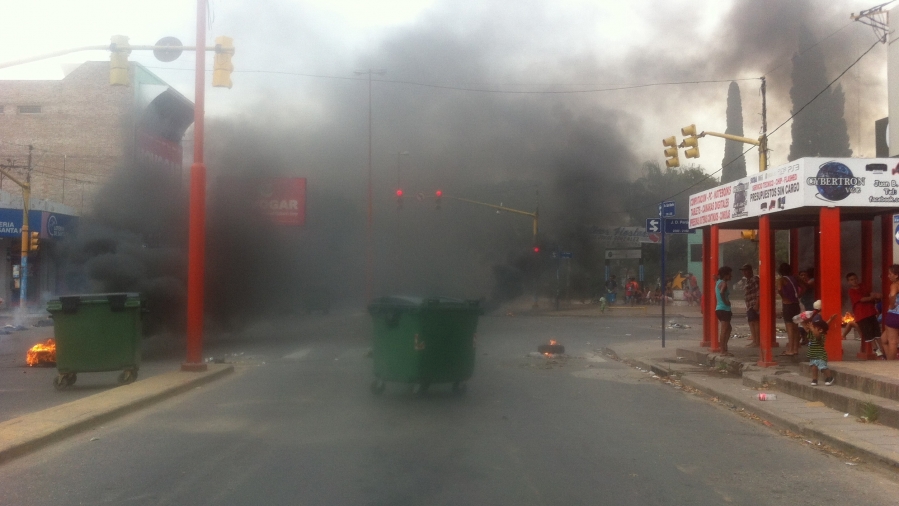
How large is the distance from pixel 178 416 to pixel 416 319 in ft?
10.0

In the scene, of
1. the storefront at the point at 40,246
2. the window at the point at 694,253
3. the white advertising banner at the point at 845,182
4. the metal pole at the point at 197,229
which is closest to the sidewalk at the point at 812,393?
the white advertising banner at the point at 845,182

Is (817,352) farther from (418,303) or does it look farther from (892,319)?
(418,303)

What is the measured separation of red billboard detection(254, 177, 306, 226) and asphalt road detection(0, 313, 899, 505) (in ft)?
45.4

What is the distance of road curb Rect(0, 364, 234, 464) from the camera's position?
7258 mm

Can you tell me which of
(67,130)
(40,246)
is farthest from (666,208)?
Result: (67,130)

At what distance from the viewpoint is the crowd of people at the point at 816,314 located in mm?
9992

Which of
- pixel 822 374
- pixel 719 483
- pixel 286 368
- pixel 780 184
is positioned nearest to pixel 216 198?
pixel 286 368

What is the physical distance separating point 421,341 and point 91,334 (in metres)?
5.03

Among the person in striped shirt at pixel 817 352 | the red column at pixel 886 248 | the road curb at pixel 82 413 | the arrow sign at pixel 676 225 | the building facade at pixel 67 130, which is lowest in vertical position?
the road curb at pixel 82 413

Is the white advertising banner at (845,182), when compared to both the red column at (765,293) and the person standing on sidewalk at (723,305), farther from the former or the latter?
the person standing on sidewalk at (723,305)

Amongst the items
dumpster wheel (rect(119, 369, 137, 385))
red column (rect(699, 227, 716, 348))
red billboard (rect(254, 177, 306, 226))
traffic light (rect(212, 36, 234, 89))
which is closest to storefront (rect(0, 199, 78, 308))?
red billboard (rect(254, 177, 306, 226))

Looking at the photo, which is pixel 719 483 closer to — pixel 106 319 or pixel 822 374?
pixel 822 374

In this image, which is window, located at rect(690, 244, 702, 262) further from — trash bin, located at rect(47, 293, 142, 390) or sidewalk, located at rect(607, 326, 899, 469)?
trash bin, located at rect(47, 293, 142, 390)

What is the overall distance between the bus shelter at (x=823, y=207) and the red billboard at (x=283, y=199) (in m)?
14.8
